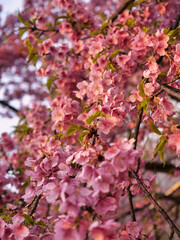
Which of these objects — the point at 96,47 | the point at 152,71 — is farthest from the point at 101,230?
the point at 96,47

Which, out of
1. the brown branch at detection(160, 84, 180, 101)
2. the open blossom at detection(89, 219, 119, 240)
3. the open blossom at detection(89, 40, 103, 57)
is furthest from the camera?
the open blossom at detection(89, 40, 103, 57)

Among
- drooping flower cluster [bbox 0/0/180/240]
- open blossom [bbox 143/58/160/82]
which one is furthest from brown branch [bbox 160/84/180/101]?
open blossom [bbox 143/58/160/82]

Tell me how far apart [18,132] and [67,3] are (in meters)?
1.77

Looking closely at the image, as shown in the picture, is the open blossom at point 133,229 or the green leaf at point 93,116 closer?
the green leaf at point 93,116

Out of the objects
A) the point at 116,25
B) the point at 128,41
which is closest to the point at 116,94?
the point at 128,41

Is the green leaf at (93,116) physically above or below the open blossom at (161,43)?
below

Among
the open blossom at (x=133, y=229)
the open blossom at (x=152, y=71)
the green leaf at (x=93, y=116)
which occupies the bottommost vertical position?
the open blossom at (x=133, y=229)

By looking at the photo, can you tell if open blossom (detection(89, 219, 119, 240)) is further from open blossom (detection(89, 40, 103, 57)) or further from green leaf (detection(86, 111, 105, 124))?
open blossom (detection(89, 40, 103, 57))

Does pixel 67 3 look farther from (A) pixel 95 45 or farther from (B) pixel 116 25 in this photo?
(A) pixel 95 45

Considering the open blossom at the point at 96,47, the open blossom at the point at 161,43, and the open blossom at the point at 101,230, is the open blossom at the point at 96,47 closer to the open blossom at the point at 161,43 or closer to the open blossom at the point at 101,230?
the open blossom at the point at 161,43

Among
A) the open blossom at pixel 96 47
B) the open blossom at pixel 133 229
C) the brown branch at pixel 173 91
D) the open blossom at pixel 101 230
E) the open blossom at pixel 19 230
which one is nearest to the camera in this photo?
the open blossom at pixel 101 230

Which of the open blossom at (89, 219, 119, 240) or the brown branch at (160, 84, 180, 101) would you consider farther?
the brown branch at (160, 84, 180, 101)

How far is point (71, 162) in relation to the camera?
42.4 inches

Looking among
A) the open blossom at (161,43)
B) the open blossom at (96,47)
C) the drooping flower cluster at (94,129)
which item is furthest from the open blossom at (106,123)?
the open blossom at (96,47)
